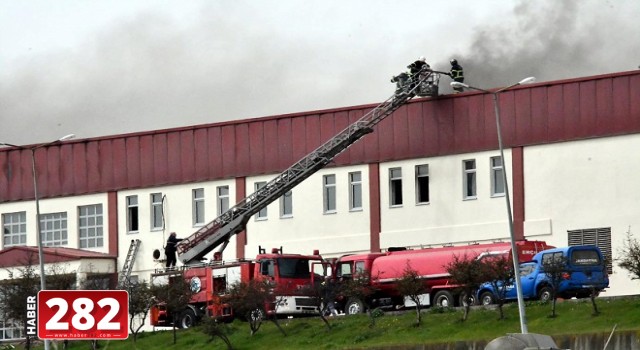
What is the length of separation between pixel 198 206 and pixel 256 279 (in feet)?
58.6

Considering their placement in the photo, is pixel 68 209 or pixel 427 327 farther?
pixel 68 209

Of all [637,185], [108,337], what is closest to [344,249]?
[637,185]

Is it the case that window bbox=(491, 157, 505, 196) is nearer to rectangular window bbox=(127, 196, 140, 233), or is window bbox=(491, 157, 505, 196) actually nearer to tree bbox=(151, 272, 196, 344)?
tree bbox=(151, 272, 196, 344)

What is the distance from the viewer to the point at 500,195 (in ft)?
246

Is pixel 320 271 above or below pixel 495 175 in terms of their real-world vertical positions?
below

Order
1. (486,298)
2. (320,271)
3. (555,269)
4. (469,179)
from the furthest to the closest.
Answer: (469,179), (320,271), (486,298), (555,269)

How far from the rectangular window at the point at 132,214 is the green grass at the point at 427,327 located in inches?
648

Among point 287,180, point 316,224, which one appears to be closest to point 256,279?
point 287,180

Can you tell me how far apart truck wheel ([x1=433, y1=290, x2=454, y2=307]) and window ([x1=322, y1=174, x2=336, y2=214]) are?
49.1 ft

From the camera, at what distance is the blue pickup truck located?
203ft

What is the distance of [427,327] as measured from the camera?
202 ft

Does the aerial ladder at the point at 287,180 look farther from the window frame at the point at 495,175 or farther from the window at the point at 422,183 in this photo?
the window frame at the point at 495,175

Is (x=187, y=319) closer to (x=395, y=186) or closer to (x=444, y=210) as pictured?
(x=395, y=186)

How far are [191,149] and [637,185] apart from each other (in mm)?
24986
